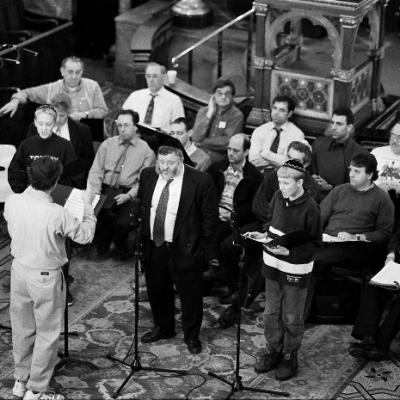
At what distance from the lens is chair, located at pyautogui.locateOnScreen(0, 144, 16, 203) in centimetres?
993

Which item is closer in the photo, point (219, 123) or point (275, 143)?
point (275, 143)

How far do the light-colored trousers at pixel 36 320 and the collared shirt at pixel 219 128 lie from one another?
313 cm

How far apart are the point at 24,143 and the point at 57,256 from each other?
2157mm

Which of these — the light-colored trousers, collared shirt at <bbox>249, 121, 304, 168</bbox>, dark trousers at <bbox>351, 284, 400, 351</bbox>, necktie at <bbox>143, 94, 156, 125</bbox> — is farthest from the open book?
necktie at <bbox>143, 94, 156, 125</bbox>

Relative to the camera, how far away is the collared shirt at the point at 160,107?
10859mm

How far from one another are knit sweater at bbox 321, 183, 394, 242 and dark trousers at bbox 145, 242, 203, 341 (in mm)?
1256

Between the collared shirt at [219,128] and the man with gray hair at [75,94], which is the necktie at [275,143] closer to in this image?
the collared shirt at [219,128]

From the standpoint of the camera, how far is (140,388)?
8.12 metres

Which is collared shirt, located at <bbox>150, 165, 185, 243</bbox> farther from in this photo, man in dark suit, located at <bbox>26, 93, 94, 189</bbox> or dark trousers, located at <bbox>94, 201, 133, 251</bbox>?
man in dark suit, located at <bbox>26, 93, 94, 189</bbox>

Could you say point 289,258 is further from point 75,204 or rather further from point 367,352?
point 75,204

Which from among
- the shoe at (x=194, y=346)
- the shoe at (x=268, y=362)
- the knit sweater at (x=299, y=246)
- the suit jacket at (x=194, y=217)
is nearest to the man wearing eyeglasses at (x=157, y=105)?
the suit jacket at (x=194, y=217)

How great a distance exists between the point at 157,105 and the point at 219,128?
0.70m

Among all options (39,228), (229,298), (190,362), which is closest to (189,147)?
(229,298)

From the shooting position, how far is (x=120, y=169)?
998 centimetres
